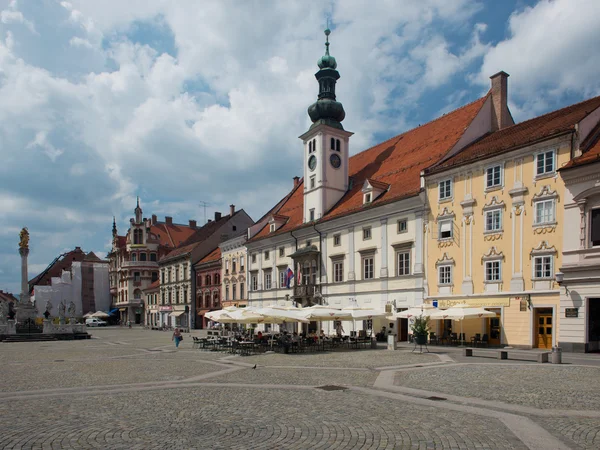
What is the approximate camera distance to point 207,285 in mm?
63750

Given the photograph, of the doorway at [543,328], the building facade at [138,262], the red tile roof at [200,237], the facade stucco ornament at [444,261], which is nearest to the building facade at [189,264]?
the red tile roof at [200,237]

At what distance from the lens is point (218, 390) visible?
1411cm

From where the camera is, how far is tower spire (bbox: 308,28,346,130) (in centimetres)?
4556

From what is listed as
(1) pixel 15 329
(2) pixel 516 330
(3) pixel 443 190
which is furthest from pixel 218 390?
(1) pixel 15 329

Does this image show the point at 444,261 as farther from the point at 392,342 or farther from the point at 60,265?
the point at 60,265

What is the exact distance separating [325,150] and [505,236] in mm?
20099

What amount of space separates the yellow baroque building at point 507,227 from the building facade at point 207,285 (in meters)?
34.4

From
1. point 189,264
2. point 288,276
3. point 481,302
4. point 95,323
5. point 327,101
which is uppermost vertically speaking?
point 327,101

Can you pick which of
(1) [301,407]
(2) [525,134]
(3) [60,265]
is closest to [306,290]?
(2) [525,134]

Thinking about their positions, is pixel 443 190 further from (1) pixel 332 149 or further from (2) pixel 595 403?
(2) pixel 595 403

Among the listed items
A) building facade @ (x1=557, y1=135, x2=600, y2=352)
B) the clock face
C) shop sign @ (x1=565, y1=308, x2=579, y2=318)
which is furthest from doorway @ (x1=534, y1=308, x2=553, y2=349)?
the clock face

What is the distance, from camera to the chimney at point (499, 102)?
35750 millimetres

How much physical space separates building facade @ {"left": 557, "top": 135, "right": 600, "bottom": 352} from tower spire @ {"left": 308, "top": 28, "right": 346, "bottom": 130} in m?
24.1

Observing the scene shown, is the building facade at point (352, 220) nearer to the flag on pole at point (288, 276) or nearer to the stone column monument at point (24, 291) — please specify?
the flag on pole at point (288, 276)
